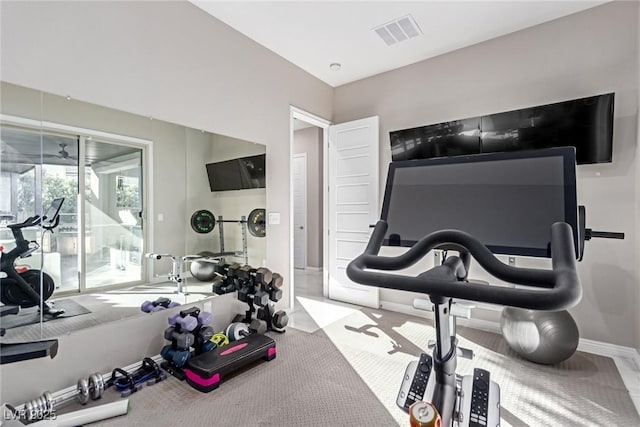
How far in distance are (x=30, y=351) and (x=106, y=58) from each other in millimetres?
1831

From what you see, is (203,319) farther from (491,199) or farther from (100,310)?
(491,199)

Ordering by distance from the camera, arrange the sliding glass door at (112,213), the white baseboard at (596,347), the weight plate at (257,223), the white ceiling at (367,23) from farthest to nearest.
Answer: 1. the weight plate at (257,223)
2. the white ceiling at (367,23)
3. the white baseboard at (596,347)
4. the sliding glass door at (112,213)

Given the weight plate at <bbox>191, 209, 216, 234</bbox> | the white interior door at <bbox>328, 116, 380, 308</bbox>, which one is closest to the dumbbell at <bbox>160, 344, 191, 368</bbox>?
the weight plate at <bbox>191, 209, 216, 234</bbox>

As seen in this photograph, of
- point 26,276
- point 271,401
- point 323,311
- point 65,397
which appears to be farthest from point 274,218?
point 65,397

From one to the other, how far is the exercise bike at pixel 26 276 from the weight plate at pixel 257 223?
156cm

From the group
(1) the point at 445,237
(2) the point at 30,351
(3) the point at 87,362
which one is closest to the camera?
(1) the point at 445,237

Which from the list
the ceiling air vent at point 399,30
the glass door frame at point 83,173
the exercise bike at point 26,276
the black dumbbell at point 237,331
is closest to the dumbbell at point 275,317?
the black dumbbell at point 237,331

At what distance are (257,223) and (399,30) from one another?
2.37m

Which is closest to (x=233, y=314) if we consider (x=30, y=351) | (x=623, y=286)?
(x=30, y=351)

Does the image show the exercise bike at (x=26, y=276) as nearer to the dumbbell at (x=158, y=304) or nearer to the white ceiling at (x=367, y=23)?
the dumbbell at (x=158, y=304)

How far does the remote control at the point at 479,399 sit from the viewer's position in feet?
3.32

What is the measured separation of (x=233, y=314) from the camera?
312 cm

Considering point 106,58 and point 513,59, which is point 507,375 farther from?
point 106,58

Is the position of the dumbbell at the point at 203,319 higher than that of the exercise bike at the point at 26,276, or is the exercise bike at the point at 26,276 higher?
the exercise bike at the point at 26,276
